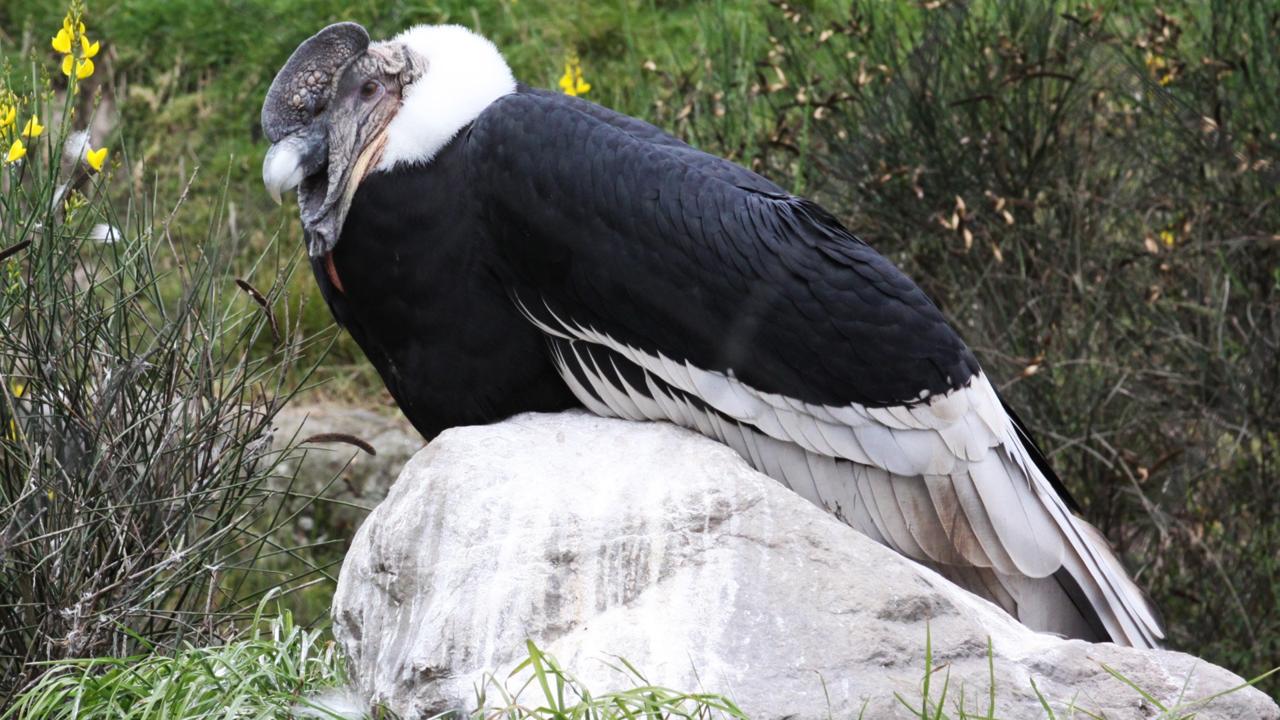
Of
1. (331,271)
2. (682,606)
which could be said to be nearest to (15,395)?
(331,271)

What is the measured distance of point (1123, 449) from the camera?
5.30m

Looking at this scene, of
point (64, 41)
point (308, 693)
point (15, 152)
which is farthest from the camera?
point (64, 41)

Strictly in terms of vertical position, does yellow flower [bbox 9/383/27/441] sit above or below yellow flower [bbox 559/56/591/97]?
below

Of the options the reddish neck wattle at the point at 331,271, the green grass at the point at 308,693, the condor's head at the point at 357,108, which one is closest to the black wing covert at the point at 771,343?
the condor's head at the point at 357,108

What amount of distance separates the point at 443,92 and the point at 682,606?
50.1 inches

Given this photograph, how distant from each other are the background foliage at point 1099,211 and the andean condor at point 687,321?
5.47 ft

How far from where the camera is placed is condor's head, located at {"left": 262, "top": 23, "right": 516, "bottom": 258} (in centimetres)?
343

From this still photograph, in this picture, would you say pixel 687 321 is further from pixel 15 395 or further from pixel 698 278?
pixel 15 395

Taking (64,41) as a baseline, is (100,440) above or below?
below

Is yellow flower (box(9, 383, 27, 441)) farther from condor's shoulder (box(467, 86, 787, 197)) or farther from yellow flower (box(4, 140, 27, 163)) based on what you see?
condor's shoulder (box(467, 86, 787, 197))

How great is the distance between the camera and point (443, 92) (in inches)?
136

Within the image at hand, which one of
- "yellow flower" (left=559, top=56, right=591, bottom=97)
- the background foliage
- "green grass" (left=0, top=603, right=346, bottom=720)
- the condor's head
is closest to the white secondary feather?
→ the condor's head

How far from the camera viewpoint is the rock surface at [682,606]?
8.98 ft

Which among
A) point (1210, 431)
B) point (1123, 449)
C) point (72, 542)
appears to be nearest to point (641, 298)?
point (72, 542)
